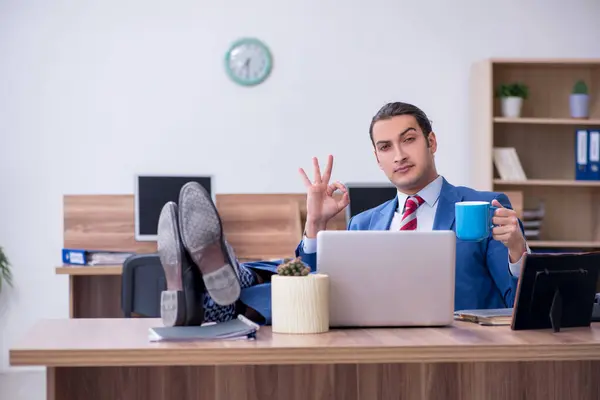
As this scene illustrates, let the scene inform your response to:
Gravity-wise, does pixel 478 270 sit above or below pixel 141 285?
above

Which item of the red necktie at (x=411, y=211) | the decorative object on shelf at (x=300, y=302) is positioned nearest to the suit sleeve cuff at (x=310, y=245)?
the red necktie at (x=411, y=211)

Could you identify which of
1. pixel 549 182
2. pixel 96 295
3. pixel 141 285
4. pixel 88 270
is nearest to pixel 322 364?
pixel 141 285

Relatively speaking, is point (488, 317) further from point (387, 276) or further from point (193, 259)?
point (193, 259)

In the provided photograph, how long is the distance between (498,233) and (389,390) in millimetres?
404

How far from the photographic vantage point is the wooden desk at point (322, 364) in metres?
1.43

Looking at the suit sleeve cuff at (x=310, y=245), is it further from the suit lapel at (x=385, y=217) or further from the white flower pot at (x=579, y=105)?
the white flower pot at (x=579, y=105)

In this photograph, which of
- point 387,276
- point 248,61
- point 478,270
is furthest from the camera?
point 248,61

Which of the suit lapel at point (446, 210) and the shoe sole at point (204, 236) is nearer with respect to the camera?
the shoe sole at point (204, 236)

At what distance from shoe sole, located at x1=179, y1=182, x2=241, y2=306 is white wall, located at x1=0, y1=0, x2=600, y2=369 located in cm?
413

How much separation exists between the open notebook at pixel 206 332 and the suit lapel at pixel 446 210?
0.85 m

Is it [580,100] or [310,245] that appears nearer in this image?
[310,245]

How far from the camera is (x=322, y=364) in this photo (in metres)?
1.77

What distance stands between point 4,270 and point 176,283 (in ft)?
14.2

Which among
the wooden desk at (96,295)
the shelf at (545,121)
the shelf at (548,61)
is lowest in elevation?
the wooden desk at (96,295)
